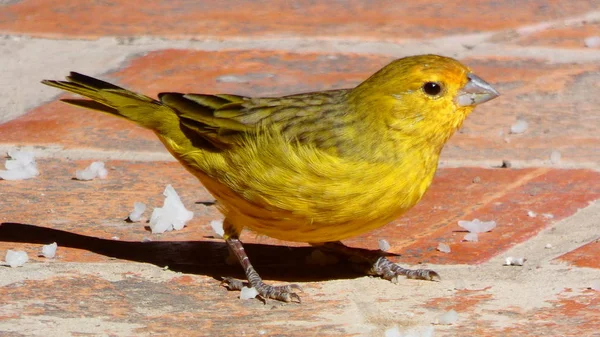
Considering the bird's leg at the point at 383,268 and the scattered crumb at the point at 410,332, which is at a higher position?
the bird's leg at the point at 383,268

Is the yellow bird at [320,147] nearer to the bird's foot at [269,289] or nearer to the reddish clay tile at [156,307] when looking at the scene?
the bird's foot at [269,289]

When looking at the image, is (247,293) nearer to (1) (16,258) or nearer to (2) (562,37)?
(1) (16,258)

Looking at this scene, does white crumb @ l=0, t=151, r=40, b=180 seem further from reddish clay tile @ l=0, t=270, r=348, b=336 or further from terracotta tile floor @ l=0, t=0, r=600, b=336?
reddish clay tile @ l=0, t=270, r=348, b=336

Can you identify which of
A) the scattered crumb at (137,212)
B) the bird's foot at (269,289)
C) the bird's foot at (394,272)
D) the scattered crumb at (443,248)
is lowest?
the bird's foot at (269,289)

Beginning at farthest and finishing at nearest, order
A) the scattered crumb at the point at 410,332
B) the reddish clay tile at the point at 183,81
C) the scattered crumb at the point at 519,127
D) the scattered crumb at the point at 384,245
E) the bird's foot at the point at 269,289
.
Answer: the scattered crumb at the point at 519,127, the reddish clay tile at the point at 183,81, the scattered crumb at the point at 384,245, the bird's foot at the point at 269,289, the scattered crumb at the point at 410,332

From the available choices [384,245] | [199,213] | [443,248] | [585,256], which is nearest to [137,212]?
[199,213]

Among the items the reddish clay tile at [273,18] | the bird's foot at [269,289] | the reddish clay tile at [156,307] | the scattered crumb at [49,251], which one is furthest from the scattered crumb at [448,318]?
the reddish clay tile at [273,18]
